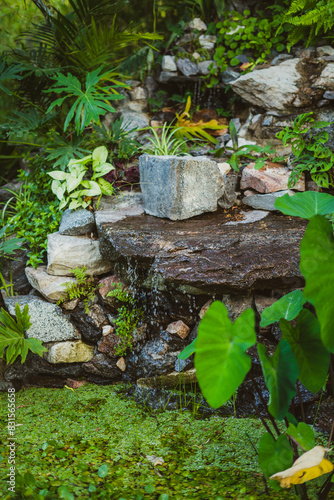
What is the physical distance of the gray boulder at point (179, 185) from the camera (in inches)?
131

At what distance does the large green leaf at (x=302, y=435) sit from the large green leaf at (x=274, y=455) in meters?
0.05

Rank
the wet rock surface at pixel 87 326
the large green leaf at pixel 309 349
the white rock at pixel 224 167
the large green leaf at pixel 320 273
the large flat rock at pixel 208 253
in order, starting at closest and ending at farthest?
1. the large green leaf at pixel 320 273
2. the large green leaf at pixel 309 349
3. the large flat rock at pixel 208 253
4. the wet rock surface at pixel 87 326
5. the white rock at pixel 224 167

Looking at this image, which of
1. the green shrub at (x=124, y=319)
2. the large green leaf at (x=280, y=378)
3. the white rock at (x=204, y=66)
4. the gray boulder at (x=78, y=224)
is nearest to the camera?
the large green leaf at (x=280, y=378)

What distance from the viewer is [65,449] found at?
237 cm

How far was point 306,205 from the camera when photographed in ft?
6.14

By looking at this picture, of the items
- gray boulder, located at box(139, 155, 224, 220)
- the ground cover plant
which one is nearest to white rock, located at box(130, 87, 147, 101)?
gray boulder, located at box(139, 155, 224, 220)

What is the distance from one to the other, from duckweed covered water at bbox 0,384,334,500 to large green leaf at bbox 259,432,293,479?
37 centimetres

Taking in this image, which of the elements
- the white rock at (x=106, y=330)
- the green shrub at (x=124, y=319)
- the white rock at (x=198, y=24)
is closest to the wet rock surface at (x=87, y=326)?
the white rock at (x=106, y=330)

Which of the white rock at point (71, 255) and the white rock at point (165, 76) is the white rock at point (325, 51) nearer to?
the white rock at point (165, 76)

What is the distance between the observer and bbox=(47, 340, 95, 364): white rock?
3322 millimetres

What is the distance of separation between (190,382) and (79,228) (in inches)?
63.3

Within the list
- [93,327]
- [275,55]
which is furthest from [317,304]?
[275,55]

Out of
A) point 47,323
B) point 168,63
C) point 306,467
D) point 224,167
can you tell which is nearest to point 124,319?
point 47,323

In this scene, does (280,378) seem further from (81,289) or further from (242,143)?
(242,143)
